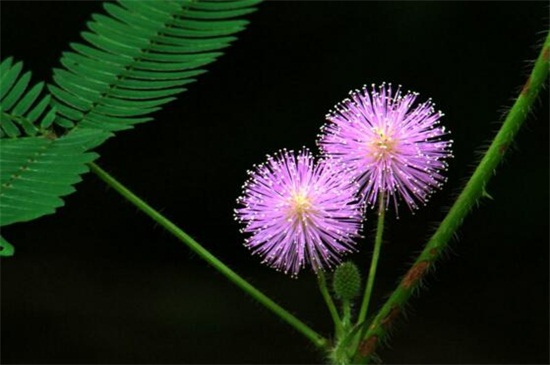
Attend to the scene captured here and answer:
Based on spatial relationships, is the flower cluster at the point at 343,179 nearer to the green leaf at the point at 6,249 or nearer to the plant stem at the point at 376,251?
the plant stem at the point at 376,251

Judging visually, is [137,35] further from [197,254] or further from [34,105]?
[197,254]

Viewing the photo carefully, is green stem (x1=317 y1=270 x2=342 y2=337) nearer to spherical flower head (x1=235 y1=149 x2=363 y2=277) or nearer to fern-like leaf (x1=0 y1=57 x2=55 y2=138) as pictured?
spherical flower head (x1=235 y1=149 x2=363 y2=277)

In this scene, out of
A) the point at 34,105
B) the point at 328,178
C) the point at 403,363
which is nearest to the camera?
the point at 328,178

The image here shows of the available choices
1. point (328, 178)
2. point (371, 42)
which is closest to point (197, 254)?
point (328, 178)

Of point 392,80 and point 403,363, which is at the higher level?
point 392,80

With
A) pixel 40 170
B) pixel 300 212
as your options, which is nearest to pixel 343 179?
pixel 300 212

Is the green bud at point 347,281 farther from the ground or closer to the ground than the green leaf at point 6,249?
farther from the ground

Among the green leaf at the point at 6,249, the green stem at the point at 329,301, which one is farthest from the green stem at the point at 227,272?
the green leaf at the point at 6,249
